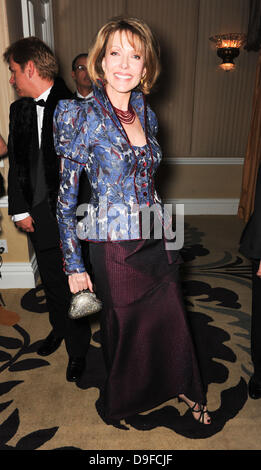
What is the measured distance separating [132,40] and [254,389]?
6.05 ft

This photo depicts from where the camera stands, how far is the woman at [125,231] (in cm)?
137

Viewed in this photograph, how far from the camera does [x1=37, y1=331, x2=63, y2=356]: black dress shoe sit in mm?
2391

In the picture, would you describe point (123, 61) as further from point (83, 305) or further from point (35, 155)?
point (83, 305)

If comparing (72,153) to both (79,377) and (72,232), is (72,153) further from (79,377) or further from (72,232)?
(79,377)

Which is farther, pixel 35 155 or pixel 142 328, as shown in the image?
pixel 35 155

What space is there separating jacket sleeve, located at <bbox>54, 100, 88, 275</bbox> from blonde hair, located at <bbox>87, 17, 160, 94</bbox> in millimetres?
163

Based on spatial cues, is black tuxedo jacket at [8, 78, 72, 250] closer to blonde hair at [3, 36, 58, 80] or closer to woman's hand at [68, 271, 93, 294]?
blonde hair at [3, 36, 58, 80]

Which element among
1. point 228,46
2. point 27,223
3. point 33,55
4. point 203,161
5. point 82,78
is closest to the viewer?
point 33,55

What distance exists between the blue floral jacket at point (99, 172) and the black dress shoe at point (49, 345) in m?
1.13

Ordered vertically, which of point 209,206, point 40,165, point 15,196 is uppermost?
point 40,165

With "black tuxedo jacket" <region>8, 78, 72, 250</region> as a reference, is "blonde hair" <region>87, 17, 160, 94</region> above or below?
above

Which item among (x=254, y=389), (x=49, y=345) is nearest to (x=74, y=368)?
(x=49, y=345)

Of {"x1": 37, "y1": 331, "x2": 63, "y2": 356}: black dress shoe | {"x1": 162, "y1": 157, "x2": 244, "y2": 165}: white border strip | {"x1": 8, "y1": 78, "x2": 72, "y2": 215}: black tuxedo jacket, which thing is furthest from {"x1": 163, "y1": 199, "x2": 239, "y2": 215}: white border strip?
{"x1": 8, "y1": 78, "x2": 72, "y2": 215}: black tuxedo jacket

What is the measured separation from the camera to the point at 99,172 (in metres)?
1.39
